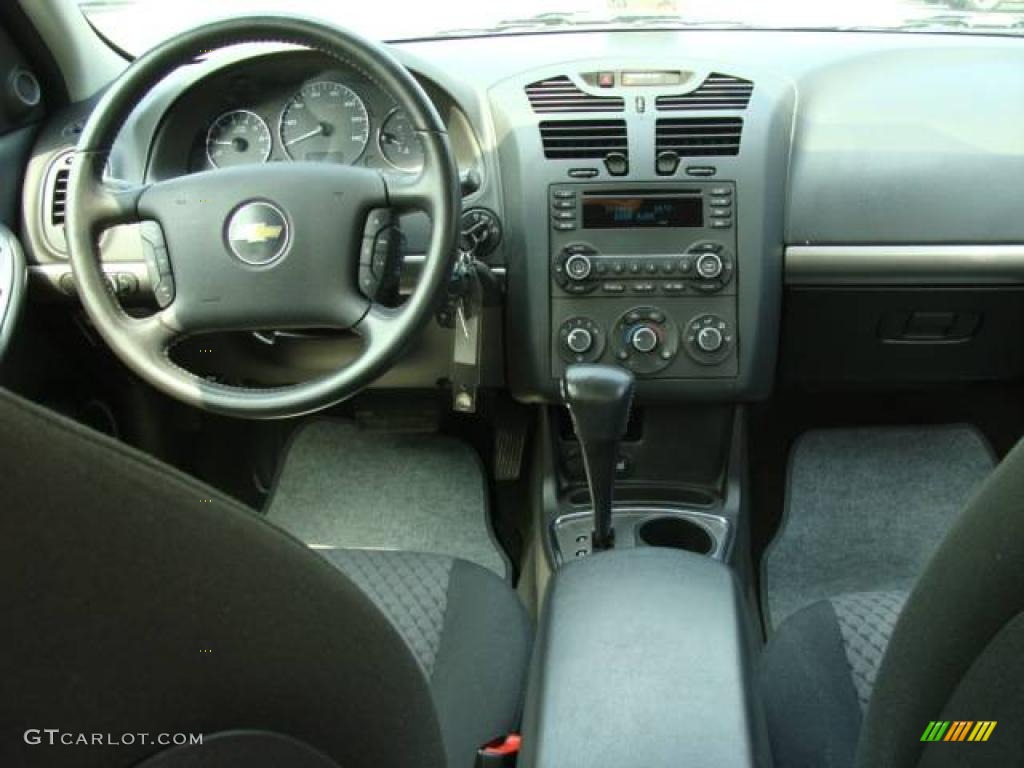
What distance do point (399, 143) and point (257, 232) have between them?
1.40 ft

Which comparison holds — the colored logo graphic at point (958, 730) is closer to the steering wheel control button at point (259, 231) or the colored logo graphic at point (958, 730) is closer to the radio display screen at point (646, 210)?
the steering wheel control button at point (259, 231)

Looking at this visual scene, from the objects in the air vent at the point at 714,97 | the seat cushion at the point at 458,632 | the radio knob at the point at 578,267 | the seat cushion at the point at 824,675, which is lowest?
the seat cushion at the point at 458,632

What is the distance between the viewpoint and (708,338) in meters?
1.58

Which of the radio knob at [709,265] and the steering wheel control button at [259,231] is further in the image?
the radio knob at [709,265]

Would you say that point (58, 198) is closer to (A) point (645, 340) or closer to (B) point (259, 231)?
(B) point (259, 231)

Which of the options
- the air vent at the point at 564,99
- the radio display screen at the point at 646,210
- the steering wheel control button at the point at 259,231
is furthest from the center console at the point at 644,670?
the air vent at the point at 564,99

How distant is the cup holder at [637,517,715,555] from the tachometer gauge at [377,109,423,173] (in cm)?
67

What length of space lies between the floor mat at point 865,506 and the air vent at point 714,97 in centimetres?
87

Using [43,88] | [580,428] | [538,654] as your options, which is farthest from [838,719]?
[43,88]

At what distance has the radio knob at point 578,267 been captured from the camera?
5.13 feet

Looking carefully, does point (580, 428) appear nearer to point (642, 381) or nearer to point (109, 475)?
point (642, 381)

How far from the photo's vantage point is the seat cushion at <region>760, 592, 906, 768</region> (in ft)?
3.40

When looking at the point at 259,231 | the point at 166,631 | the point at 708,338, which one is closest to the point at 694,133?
the point at 708,338

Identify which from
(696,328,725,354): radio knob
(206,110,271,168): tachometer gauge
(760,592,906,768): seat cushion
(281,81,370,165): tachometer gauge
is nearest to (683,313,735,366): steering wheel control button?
(696,328,725,354): radio knob
